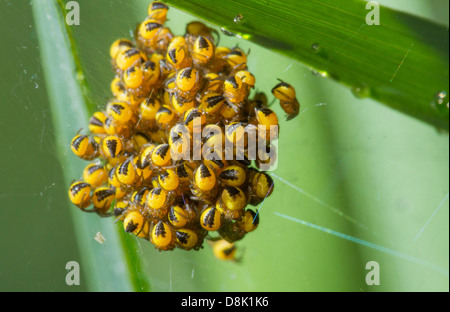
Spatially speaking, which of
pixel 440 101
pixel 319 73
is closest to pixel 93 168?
pixel 319 73

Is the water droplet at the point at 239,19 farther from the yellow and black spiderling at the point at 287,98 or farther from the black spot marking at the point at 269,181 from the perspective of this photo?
the black spot marking at the point at 269,181

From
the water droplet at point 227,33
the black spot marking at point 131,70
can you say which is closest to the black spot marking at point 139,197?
the black spot marking at point 131,70

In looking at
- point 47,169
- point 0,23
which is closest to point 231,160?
point 47,169

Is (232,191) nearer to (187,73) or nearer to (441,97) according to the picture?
(187,73)

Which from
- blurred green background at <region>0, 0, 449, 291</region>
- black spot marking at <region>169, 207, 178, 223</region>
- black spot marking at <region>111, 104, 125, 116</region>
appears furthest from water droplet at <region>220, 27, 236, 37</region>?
black spot marking at <region>169, 207, 178, 223</region>

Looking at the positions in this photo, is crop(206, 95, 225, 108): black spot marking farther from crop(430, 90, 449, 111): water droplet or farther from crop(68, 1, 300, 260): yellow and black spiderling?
crop(430, 90, 449, 111): water droplet

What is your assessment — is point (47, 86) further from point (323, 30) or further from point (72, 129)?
point (323, 30)
